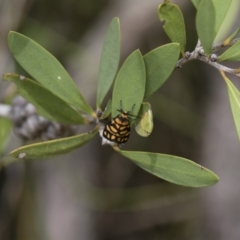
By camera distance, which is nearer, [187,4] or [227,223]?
[227,223]

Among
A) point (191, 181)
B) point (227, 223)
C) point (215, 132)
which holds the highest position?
point (191, 181)

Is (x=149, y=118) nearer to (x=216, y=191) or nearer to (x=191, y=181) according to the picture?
(x=191, y=181)

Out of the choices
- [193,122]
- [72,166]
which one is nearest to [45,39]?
[72,166]

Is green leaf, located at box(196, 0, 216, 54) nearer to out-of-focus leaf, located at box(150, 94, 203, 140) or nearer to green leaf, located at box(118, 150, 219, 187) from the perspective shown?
green leaf, located at box(118, 150, 219, 187)

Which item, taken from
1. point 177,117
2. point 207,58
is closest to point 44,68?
point 207,58

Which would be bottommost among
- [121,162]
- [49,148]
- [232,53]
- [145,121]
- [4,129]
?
[121,162]

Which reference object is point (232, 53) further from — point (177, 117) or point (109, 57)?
point (177, 117)
